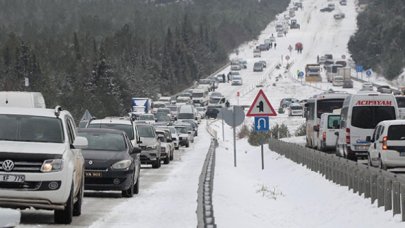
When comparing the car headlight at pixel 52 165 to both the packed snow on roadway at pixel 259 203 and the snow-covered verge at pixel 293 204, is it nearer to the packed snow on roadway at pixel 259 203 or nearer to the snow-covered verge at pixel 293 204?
the packed snow on roadway at pixel 259 203

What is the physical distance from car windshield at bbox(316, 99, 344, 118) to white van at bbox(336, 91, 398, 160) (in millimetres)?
12394

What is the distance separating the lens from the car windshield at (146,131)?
39969mm

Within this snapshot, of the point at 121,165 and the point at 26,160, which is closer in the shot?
the point at 26,160

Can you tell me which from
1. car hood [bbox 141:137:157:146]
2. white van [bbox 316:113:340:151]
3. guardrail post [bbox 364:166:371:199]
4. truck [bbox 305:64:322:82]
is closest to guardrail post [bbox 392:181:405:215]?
guardrail post [bbox 364:166:371:199]

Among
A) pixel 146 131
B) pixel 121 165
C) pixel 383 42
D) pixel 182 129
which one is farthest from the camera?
pixel 383 42

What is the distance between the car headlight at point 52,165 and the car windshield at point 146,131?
2459 centimetres

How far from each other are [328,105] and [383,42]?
400 ft

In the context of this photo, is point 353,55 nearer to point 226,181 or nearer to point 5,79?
point 5,79

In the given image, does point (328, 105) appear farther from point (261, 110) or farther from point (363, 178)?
point (363, 178)

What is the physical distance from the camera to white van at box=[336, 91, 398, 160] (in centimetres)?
3519

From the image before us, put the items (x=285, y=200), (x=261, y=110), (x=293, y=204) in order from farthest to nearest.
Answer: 1. (x=261, y=110)
2. (x=285, y=200)
3. (x=293, y=204)

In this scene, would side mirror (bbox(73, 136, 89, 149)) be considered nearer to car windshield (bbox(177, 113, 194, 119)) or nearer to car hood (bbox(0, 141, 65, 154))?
car hood (bbox(0, 141, 65, 154))

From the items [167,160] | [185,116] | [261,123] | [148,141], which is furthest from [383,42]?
[261,123]

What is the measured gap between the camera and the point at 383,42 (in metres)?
167
